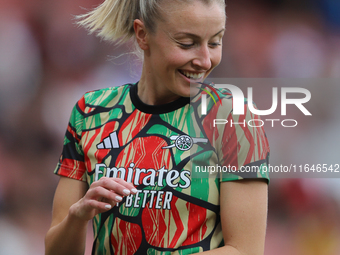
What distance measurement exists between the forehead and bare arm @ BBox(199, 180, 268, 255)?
0.47 meters

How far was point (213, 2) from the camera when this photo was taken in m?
1.23

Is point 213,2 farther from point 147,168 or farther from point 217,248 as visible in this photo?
point 217,248

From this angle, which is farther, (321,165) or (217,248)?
(321,165)

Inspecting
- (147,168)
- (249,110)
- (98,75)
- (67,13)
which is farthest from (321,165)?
(67,13)

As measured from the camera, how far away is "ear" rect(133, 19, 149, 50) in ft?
4.39

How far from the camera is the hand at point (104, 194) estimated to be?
1.09 metres

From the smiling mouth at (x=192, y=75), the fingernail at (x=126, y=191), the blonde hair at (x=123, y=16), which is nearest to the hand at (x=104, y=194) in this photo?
the fingernail at (x=126, y=191)

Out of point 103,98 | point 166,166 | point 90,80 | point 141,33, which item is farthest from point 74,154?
point 90,80

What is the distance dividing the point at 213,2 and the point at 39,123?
2.42m

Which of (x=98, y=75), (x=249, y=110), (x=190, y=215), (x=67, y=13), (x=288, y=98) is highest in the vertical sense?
(x=67, y=13)

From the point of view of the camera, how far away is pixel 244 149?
1.20 m

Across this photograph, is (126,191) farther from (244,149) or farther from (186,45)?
(186,45)

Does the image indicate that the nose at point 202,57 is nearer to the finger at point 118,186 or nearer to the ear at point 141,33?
the ear at point 141,33

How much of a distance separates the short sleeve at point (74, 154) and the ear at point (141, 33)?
0.33 metres
